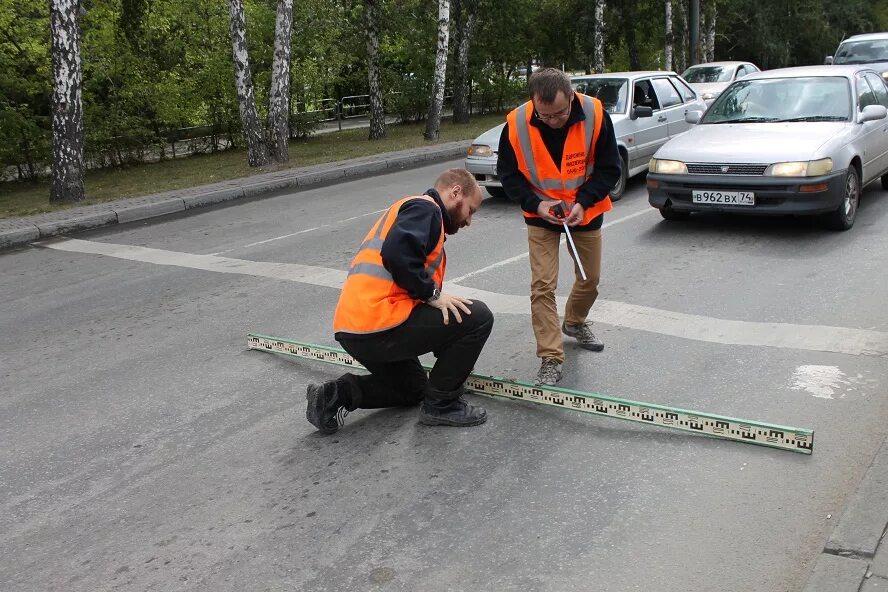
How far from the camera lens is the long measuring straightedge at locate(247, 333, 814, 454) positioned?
4328 mm

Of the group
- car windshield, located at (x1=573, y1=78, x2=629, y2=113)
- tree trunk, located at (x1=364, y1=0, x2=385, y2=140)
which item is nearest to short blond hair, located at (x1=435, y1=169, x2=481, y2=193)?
car windshield, located at (x1=573, y1=78, x2=629, y2=113)

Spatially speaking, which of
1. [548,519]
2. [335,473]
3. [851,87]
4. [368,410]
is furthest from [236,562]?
[851,87]

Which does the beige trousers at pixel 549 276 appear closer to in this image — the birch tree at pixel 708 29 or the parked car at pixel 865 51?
the parked car at pixel 865 51

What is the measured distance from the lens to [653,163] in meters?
9.37

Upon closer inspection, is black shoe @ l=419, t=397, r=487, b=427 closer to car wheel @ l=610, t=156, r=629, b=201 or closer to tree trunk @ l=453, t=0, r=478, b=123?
car wheel @ l=610, t=156, r=629, b=201

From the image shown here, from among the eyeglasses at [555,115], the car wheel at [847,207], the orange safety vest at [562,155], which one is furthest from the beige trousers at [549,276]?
the car wheel at [847,207]

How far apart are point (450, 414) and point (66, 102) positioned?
37.9ft

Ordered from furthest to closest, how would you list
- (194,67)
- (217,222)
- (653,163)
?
(194,67) → (217,222) → (653,163)

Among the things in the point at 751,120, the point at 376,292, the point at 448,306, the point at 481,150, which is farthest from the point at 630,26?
the point at 376,292

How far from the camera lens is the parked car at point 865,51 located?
2384cm

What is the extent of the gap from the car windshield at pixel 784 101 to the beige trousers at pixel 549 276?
5047 mm

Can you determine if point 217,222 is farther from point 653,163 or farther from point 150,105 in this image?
point 150,105

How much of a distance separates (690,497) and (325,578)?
161 centimetres

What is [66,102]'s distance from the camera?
14016mm
